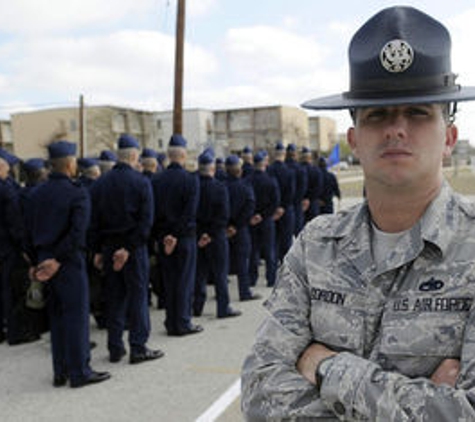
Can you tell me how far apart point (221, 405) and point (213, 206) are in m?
2.93

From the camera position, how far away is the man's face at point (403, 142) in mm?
1312

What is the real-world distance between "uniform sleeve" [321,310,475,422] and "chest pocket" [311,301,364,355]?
7 centimetres

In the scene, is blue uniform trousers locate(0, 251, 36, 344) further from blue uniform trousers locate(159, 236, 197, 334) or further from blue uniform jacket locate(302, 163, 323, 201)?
blue uniform jacket locate(302, 163, 323, 201)

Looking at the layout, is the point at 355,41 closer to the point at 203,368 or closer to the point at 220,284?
the point at 203,368

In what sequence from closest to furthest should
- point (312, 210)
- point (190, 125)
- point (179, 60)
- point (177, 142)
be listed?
point (177, 142), point (312, 210), point (179, 60), point (190, 125)

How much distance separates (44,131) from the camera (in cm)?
6294

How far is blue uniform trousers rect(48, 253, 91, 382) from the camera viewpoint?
4277 mm

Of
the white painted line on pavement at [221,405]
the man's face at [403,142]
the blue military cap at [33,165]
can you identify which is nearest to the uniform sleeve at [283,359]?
the man's face at [403,142]

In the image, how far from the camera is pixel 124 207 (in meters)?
4.83

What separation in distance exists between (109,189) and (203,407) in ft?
7.00

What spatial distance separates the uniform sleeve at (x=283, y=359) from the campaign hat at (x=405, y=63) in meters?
0.52

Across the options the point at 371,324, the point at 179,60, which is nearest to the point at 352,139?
the point at 371,324

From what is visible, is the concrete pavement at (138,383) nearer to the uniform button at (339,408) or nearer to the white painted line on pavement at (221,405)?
the white painted line on pavement at (221,405)

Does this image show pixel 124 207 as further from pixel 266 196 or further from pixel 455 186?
pixel 455 186
